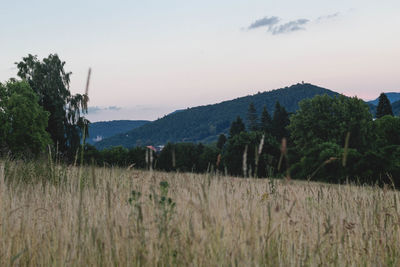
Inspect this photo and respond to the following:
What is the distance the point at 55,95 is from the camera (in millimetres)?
Answer: 38000

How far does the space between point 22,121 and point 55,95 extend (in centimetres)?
466

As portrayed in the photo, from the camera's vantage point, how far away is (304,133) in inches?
1924

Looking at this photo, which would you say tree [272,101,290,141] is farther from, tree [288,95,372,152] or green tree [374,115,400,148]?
green tree [374,115,400,148]

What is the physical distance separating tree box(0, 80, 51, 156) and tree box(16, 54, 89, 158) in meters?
1.72

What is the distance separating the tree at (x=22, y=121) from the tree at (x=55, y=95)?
172cm

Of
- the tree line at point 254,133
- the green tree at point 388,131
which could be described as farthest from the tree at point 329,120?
the green tree at point 388,131

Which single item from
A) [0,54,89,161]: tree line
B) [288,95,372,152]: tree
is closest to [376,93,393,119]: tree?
[288,95,372,152]: tree

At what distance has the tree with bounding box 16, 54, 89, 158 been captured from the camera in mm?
37188

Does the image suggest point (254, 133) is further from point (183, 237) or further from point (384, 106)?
point (183, 237)

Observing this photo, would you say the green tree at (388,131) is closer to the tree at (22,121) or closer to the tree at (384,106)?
the tree at (384,106)

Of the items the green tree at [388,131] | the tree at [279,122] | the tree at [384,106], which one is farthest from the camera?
the tree at [279,122]

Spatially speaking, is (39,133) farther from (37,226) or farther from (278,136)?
(278,136)

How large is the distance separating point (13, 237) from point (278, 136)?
70353mm

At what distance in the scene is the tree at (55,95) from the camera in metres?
37.2
